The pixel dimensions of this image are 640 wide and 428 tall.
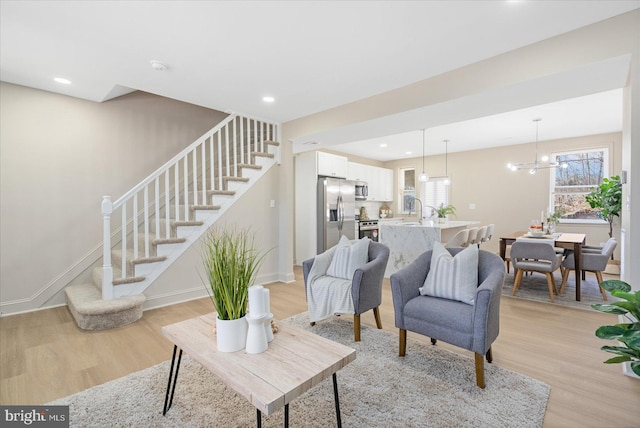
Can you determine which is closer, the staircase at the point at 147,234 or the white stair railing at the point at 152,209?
the staircase at the point at 147,234

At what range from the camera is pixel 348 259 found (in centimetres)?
301

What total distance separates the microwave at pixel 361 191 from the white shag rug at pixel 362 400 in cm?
497

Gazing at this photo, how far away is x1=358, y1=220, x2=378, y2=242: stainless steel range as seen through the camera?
698cm

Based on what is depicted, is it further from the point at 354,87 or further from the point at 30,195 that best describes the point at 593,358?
the point at 30,195

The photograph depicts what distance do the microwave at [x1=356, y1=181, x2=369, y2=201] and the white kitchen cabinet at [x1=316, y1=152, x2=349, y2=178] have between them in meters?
0.59

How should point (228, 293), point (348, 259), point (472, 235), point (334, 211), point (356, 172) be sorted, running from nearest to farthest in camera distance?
1. point (228, 293)
2. point (348, 259)
3. point (472, 235)
4. point (334, 211)
5. point (356, 172)

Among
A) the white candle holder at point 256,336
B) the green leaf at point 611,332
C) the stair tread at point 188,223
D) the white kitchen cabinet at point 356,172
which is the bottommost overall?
the white candle holder at point 256,336

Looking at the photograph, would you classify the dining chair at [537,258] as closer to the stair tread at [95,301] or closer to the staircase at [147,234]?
the staircase at [147,234]

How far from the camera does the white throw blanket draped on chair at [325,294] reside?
274cm

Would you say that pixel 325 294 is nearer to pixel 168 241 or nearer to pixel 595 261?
pixel 168 241

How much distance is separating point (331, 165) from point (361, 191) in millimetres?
1233

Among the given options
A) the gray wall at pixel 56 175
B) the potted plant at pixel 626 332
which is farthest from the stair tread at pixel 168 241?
the potted plant at pixel 626 332

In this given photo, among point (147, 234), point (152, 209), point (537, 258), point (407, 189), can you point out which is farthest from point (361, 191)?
point (147, 234)

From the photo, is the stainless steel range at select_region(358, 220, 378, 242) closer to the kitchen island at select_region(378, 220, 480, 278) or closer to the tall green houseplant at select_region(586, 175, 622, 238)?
the kitchen island at select_region(378, 220, 480, 278)
